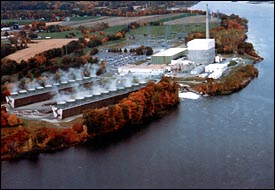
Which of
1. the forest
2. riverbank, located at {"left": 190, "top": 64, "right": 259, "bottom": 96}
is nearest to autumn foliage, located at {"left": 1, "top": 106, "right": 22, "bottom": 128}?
riverbank, located at {"left": 190, "top": 64, "right": 259, "bottom": 96}

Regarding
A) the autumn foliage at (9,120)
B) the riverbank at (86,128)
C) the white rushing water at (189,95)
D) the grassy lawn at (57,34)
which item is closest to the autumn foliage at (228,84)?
the white rushing water at (189,95)

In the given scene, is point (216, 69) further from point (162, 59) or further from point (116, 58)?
point (116, 58)

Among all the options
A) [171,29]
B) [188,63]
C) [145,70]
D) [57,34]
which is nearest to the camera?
[145,70]

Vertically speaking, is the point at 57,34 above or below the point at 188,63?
above

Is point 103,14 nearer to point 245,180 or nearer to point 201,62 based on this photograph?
point 201,62

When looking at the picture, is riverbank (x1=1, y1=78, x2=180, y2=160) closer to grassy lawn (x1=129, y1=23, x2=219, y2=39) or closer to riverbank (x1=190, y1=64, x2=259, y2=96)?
riverbank (x1=190, y1=64, x2=259, y2=96)

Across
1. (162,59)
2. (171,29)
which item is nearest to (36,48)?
(162,59)

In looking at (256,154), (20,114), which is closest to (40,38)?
(20,114)
